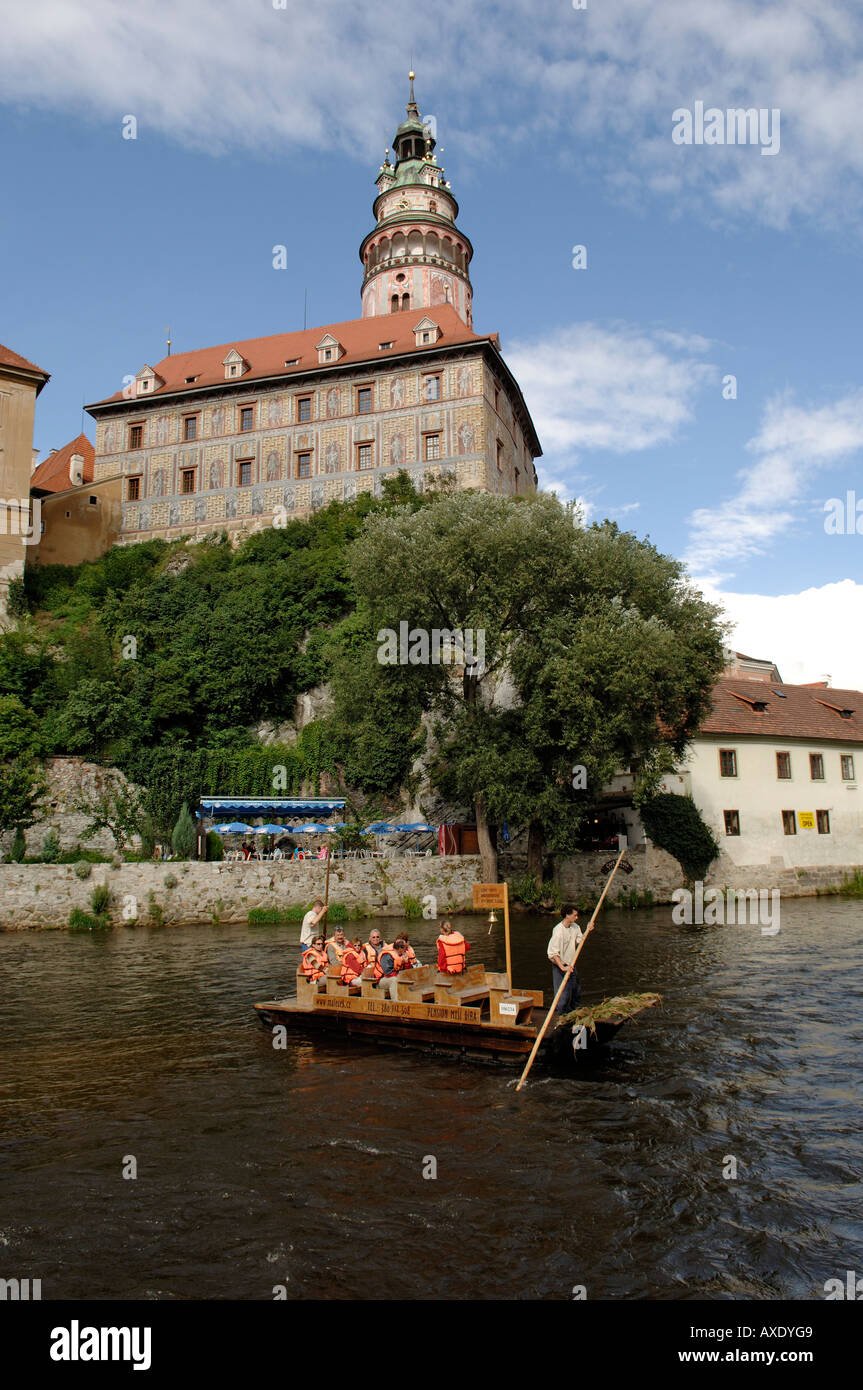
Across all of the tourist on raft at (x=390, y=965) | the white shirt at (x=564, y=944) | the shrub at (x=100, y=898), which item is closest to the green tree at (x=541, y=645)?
the shrub at (x=100, y=898)

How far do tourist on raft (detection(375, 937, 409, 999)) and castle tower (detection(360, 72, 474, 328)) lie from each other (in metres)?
58.3

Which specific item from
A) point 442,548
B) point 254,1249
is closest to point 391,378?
point 442,548

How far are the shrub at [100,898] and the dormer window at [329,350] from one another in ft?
121

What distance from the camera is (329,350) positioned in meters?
55.5

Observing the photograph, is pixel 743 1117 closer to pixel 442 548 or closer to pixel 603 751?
pixel 603 751

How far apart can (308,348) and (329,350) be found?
417 cm

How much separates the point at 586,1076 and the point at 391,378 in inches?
1882

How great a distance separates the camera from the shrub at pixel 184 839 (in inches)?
1432

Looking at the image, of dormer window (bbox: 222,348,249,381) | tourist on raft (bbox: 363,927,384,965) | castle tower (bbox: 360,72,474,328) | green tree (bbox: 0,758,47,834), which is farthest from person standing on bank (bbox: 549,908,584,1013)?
castle tower (bbox: 360,72,474,328)

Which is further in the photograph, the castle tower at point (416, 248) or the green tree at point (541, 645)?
the castle tower at point (416, 248)

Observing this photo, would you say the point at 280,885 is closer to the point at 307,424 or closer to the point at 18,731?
the point at 18,731

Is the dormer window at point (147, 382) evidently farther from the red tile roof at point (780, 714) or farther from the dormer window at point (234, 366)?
the red tile roof at point (780, 714)

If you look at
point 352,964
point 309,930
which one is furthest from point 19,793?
point 352,964

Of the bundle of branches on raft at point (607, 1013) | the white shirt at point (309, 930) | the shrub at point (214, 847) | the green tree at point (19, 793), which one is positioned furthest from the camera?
the shrub at point (214, 847)
